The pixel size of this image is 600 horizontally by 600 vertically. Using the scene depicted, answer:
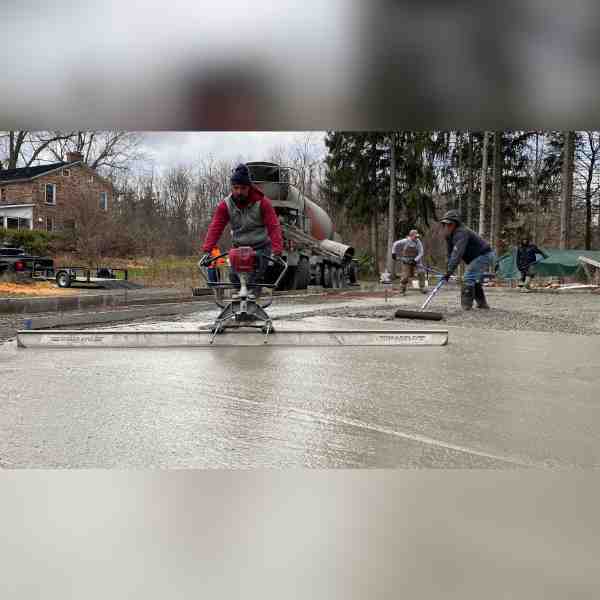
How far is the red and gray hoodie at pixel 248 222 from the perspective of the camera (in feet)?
17.3

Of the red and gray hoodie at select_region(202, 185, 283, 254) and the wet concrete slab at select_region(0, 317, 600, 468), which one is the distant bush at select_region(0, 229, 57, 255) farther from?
the wet concrete slab at select_region(0, 317, 600, 468)

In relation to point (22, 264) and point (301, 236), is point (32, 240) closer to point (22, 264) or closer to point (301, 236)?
point (22, 264)

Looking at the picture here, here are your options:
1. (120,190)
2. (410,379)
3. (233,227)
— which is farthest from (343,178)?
(410,379)

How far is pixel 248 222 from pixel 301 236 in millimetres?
7417

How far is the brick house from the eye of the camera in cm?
1211

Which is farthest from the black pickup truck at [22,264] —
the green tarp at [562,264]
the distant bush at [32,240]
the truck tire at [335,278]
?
the green tarp at [562,264]

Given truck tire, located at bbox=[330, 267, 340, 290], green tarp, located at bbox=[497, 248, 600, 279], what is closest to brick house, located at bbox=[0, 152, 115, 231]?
truck tire, located at bbox=[330, 267, 340, 290]

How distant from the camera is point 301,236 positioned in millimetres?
12672

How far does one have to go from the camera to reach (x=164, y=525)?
2.72 feet

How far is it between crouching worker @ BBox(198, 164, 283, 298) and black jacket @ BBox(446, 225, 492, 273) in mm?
3089

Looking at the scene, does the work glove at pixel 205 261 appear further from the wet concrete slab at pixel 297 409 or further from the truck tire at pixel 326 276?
the truck tire at pixel 326 276

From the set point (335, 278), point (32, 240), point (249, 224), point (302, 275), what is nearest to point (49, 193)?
point (32, 240)
